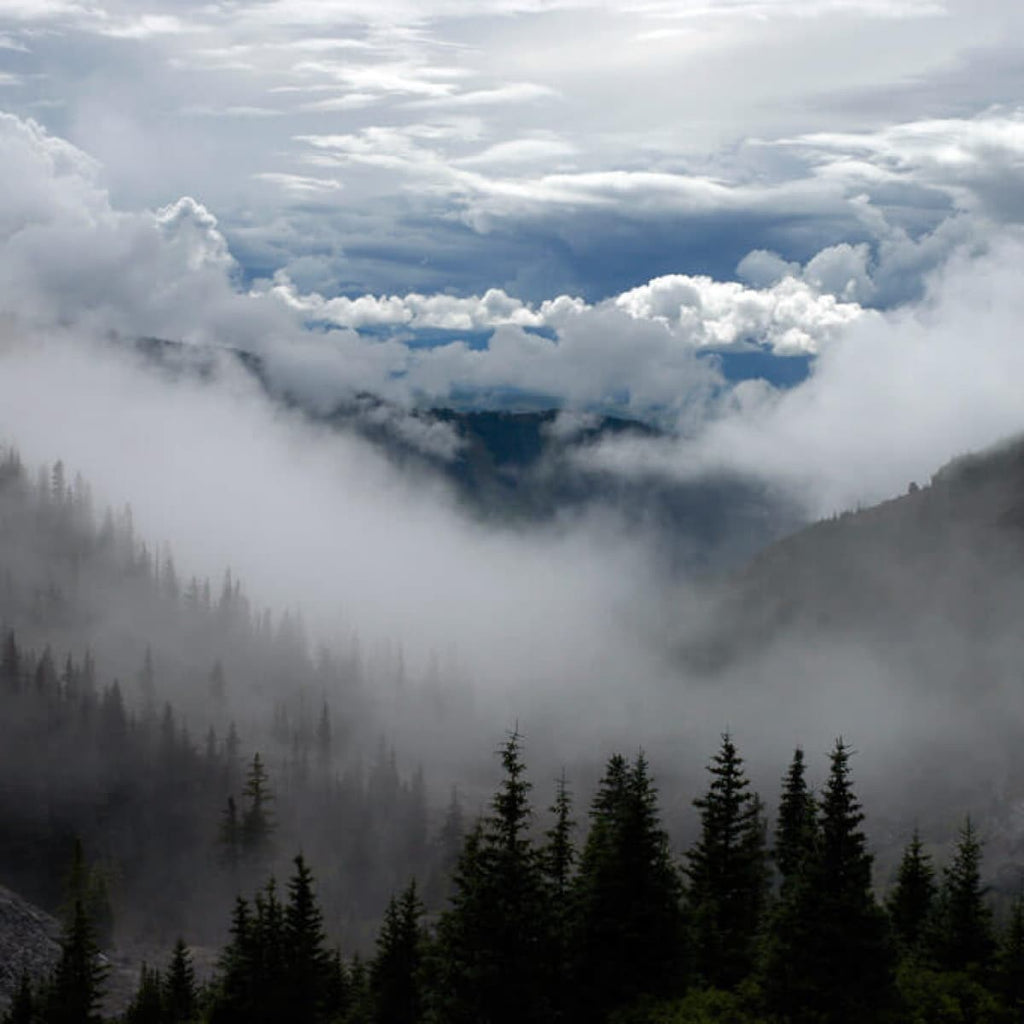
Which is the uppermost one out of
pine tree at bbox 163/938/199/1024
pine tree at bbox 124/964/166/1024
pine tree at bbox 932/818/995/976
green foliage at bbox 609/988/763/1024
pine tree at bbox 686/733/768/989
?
green foliage at bbox 609/988/763/1024

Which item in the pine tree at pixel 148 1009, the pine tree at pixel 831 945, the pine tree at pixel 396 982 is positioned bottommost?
the pine tree at pixel 148 1009

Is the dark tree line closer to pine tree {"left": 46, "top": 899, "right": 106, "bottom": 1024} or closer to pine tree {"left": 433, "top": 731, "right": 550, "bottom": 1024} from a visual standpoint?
pine tree {"left": 433, "top": 731, "right": 550, "bottom": 1024}

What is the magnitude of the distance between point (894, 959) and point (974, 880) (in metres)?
34.3

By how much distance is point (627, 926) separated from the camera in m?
39.2

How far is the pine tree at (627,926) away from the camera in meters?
39.0

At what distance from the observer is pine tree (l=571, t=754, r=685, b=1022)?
1534 inches

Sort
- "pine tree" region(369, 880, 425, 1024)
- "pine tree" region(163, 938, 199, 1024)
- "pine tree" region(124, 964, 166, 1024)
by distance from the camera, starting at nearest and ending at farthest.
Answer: "pine tree" region(369, 880, 425, 1024)
"pine tree" region(163, 938, 199, 1024)
"pine tree" region(124, 964, 166, 1024)

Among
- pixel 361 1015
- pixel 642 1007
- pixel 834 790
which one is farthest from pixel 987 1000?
pixel 361 1015

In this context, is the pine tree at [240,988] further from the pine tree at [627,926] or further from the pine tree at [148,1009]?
the pine tree at [148,1009]

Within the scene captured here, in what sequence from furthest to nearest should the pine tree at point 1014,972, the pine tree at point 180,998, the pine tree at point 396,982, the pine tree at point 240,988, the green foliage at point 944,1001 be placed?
the pine tree at point 180,998
the pine tree at point 396,982
the pine tree at point 240,988
the pine tree at point 1014,972
the green foliage at point 944,1001

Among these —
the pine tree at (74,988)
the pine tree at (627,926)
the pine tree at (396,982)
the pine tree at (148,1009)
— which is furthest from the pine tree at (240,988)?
the pine tree at (148,1009)

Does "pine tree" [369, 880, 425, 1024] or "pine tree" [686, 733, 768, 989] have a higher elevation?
"pine tree" [686, 733, 768, 989]

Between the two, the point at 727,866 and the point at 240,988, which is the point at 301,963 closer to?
the point at 240,988

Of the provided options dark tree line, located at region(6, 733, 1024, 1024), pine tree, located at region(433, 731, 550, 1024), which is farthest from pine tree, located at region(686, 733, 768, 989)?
pine tree, located at region(433, 731, 550, 1024)
